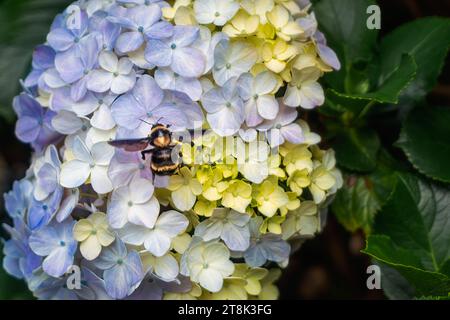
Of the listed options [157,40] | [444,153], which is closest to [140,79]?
[157,40]

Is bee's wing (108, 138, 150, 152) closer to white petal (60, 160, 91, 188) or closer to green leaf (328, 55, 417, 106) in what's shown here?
white petal (60, 160, 91, 188)

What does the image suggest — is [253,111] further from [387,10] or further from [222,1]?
[387,10]

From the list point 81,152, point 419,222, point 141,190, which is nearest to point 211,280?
point 141,190

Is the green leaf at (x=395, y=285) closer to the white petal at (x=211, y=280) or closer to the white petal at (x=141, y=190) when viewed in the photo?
the white petal at (x=211, y=280)

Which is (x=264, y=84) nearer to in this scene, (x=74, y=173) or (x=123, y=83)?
(x=123, y=83)

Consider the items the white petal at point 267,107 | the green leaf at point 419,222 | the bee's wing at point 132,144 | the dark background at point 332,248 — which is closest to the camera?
the bee's wing at point 132,144

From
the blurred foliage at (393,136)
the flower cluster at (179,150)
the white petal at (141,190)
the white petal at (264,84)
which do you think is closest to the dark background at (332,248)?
the blurred foliage at (393,136)
